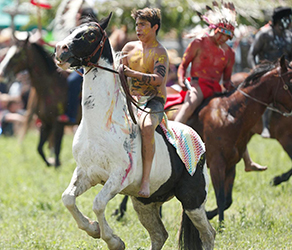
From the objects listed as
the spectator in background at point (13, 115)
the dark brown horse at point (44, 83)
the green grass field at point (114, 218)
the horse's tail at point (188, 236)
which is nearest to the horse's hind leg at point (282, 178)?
the green grass field at point (114, 218)

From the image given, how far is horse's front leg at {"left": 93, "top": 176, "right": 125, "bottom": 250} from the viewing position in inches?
175

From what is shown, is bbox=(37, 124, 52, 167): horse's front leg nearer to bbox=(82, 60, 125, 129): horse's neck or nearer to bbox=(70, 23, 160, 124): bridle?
bbox=(70, 23, 160, 124): bridle

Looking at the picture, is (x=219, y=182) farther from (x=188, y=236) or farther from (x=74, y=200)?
(x=74, y=200)

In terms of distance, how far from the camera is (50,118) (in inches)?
450

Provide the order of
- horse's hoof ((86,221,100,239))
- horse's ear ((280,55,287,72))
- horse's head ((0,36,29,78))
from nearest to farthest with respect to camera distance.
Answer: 1. horse's hoof ((86,221,100,239))
2. horse's ear ((280,55,287,72))
3. horse's head ((0,36,29,78))

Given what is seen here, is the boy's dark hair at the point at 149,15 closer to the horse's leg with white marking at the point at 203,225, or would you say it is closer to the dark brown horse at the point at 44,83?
the horse's leg with white marking at the point at 203,225

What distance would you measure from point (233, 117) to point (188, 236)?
199cm

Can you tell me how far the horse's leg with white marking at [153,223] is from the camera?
17.9 ft

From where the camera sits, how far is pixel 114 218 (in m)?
7.28

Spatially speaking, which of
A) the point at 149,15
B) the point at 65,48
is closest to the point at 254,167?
the point at 149,15

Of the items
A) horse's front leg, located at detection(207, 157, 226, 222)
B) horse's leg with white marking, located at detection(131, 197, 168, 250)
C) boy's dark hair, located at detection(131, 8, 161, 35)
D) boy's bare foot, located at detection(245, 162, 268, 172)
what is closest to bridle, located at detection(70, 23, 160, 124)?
boy's dark hair, located at detection(131, 8, 161, 35)

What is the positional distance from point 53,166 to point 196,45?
17.6 feet

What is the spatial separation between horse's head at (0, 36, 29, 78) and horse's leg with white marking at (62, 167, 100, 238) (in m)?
6.86

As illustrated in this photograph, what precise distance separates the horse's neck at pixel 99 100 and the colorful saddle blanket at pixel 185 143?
670 mm
